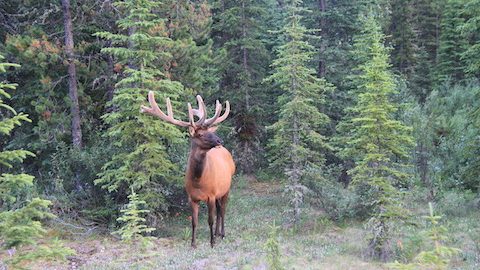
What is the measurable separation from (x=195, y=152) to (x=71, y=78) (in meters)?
5.17

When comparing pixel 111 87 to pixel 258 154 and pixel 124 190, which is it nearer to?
pixel 124 190

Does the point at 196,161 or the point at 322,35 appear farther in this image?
the point at 322,35

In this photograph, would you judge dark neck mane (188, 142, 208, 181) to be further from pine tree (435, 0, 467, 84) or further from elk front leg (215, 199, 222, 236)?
pine tree (435, 0, 467, 84)

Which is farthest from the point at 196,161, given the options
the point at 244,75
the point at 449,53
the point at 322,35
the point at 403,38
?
the point at 449,53

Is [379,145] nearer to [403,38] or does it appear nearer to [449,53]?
[403,38]

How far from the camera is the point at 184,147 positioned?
47.4 feet

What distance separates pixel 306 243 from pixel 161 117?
4.25 metres

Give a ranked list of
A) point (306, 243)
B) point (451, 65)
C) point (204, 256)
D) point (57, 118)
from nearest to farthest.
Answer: point (204, 256) < point (306, 243) < point (57, 118) < point (451, 65)

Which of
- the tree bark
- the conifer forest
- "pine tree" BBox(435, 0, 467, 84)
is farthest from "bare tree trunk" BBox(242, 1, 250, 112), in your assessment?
"pine tree" BBox(435, 0, 467, 84)

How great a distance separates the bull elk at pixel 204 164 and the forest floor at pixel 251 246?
0.69 m

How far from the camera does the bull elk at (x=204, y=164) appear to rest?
10883 millimetres

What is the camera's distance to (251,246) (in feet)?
36.8

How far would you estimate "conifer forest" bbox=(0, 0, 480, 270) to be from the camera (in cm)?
1032

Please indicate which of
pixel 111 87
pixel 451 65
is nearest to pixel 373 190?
pixel 111 87
